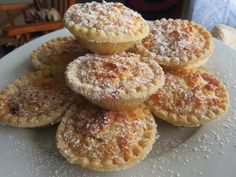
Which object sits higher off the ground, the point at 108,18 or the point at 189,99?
the point at 108,18

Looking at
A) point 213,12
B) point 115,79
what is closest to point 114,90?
point 115,79

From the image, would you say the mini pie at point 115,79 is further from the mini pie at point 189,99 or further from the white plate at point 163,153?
the white plate at point 163,153

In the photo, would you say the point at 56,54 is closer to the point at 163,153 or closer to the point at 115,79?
the point at 115,79

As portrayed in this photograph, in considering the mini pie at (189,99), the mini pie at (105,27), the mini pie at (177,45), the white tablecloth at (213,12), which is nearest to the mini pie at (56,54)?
the mini pie at (105,27)

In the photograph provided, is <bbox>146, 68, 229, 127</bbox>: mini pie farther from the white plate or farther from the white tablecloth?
the white tablecloth

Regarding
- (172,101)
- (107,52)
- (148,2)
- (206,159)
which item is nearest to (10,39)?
(148,2)

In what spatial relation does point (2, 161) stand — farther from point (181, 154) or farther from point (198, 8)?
point (198, 8)
